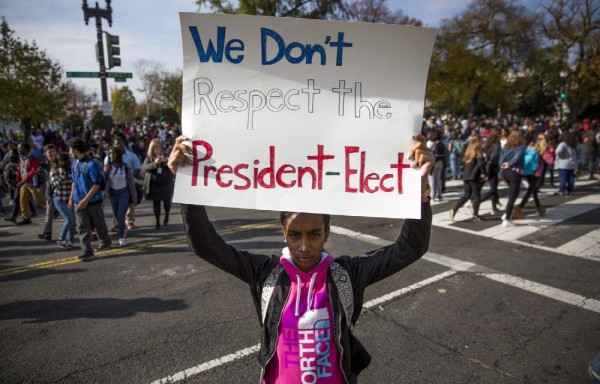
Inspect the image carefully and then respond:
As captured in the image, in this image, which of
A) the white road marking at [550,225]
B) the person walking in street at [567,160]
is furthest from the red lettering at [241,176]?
the person walking in street at [567,160]

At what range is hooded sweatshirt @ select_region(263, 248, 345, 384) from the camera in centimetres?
177

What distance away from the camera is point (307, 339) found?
1769 millimetres

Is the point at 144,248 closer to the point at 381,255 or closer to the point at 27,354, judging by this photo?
the point at 27,354

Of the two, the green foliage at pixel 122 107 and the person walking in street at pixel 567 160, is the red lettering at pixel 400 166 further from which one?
the green foliage at pixel 122 107

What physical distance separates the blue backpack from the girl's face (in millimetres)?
7568

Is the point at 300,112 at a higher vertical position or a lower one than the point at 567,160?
higher

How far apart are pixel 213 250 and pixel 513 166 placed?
7630 millimetres

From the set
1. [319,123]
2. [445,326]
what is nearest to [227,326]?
[445,326]

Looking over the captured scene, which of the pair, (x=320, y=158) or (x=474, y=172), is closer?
(x=320, y=158)

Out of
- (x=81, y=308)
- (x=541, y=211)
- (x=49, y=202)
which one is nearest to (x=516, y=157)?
(x=541, y=211)

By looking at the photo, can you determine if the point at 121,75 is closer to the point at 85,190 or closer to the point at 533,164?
the point at 85,190

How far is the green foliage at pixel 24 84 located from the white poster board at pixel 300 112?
21.6 m

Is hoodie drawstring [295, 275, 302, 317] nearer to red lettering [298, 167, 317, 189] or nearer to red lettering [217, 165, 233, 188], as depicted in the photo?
red lettering [298, 167, 317, 189]

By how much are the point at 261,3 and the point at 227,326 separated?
19.9 m
